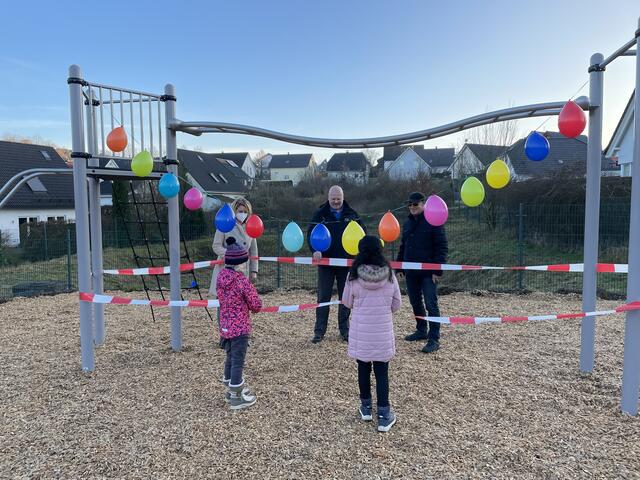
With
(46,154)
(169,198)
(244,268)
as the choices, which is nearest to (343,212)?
(244,268)

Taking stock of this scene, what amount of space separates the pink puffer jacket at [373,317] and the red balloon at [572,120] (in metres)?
2.15

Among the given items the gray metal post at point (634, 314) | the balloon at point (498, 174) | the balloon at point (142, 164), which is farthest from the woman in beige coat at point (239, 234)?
the gray metal post at point (634, 314)

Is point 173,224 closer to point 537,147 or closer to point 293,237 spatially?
point 293,237

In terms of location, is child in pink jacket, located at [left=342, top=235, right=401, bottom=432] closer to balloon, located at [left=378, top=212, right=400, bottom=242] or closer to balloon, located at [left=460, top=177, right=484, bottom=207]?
balloon, located at [left=378, top=212, right=400, bottom=242]

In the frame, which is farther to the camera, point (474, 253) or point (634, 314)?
point (474, 253)

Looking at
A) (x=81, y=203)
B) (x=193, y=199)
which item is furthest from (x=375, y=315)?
(x=81, y=203)

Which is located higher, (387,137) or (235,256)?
(387,137)

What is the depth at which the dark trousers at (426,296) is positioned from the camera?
5.41 meters

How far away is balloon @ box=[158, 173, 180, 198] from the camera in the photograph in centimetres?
507

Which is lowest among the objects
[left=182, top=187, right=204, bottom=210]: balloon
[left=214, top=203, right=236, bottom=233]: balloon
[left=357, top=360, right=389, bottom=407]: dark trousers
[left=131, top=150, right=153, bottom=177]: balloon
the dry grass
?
the dry grass

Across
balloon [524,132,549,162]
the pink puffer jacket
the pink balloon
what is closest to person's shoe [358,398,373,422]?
the pink puffer jacket

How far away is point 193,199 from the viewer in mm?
5379

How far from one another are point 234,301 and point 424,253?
2.54m

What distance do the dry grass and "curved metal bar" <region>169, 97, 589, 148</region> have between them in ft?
8.18
